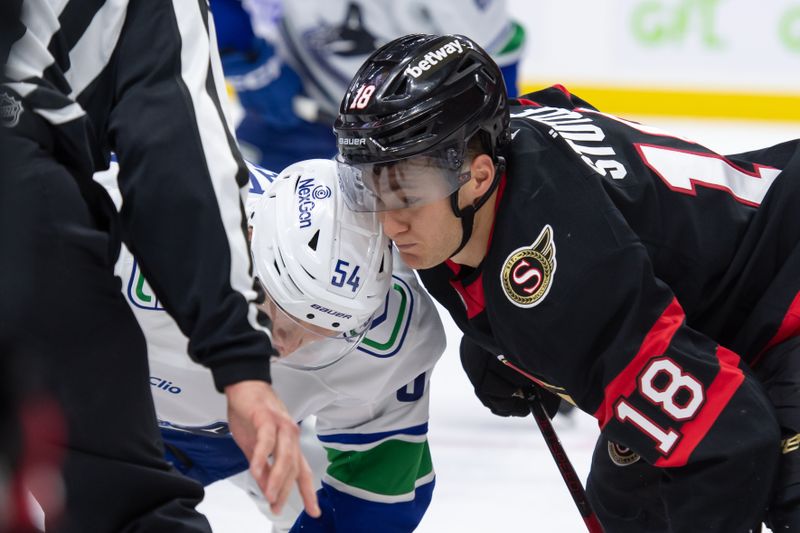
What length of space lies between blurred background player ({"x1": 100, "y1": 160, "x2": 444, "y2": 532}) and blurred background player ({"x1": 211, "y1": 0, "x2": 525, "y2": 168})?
198 centimetres

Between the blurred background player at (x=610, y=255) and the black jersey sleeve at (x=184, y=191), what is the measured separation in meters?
0.60

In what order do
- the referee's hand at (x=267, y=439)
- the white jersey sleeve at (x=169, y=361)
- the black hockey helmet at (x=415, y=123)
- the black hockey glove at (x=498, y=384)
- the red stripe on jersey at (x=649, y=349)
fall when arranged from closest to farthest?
the referee's hand at (x=267, y=439) → the red stripe on jersey at (x=649, y=349) → the black hockey helmet at (x=415, y=123) → the white jersey sleeve at (x=169, y=361) → the black hockey glove at (x=498, y=384)

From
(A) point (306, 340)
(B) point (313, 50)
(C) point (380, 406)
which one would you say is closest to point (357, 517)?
(C) point (380, 406)

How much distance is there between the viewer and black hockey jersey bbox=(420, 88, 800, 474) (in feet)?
6.15

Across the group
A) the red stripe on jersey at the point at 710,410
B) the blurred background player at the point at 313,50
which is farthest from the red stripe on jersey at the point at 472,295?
the blurred background player at the point at 313,50

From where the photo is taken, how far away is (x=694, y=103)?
7.21 metres

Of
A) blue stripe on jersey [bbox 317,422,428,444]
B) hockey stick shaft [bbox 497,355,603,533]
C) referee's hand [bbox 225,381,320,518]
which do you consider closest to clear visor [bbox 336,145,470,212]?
hockey stick shaft [bbox 497,355,603,533]

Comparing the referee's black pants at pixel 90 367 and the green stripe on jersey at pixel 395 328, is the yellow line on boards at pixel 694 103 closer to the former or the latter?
the green stripe on jersey at pixel 395 328

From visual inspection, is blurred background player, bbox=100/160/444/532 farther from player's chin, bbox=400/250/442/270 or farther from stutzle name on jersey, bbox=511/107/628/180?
stutzle name on jersey, bbox=511/107/628/180

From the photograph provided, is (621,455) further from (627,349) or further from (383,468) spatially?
(627,349)

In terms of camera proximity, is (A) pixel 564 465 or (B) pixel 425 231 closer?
(B) pixel 425 231

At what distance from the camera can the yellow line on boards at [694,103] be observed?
23.2 feet

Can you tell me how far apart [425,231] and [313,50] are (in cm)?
255

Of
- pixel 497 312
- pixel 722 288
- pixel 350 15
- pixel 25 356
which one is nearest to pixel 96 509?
pixel 25 356
